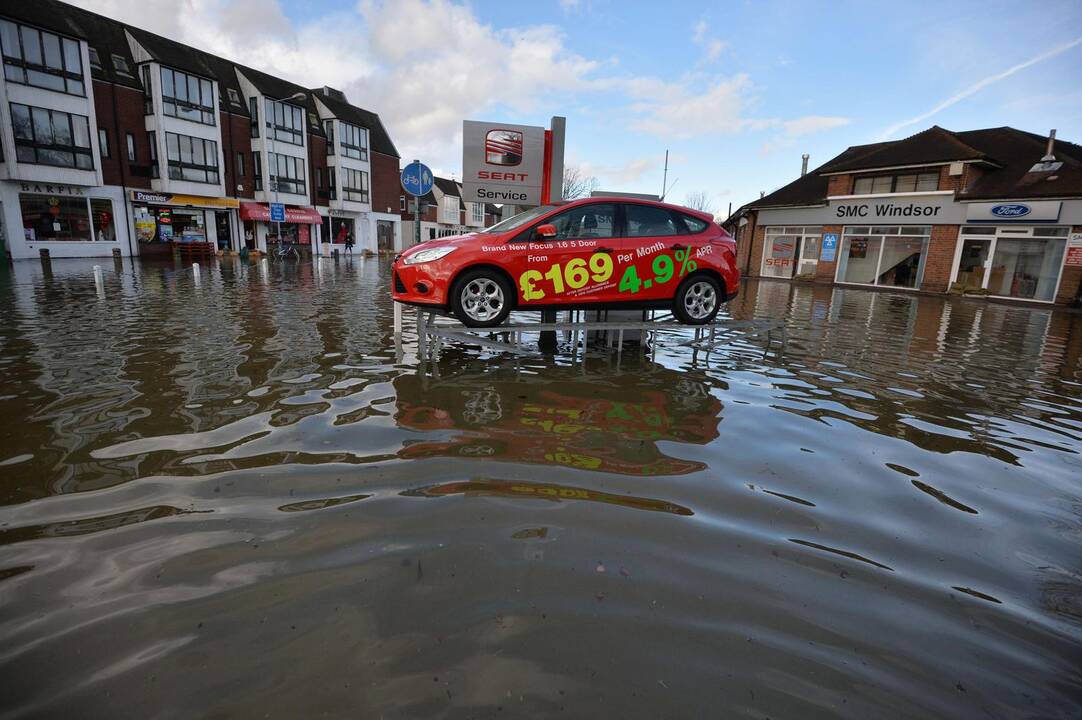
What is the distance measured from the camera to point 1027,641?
7.72 feet

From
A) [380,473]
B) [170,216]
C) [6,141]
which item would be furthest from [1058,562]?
[170,216]

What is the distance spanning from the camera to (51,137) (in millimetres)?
25078

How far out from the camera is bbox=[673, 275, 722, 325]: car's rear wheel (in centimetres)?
718

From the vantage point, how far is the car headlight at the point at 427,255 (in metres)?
6.20

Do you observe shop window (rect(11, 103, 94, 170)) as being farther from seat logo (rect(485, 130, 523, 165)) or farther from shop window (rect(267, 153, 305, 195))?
seat logo (rect(485, 130, 523, 165))

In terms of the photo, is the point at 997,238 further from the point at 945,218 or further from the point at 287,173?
the point at 287,173

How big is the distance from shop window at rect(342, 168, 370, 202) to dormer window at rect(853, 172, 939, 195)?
3584 cm

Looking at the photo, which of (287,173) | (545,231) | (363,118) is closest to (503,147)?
(545,231)

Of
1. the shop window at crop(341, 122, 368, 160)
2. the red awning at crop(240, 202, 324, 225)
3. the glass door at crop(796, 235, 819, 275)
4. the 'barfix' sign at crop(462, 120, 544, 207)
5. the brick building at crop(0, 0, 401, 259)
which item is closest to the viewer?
the 'barfix' sign at crop(462, 120, 544, 207)

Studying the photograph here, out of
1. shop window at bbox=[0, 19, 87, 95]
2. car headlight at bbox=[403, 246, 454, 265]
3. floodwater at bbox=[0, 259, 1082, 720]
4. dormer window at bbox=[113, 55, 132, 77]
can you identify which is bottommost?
floodwater at bbox=[0, 259, 1082, 720]

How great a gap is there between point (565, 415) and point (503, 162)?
21.3 feet

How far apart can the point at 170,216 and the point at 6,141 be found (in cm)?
796

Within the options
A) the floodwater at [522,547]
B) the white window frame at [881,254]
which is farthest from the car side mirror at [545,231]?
the white window frame at [881,254]

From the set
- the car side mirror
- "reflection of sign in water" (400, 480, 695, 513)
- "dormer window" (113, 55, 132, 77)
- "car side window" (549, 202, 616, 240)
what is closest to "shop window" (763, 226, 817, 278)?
"car side window" (549, 202, 616, 240)
